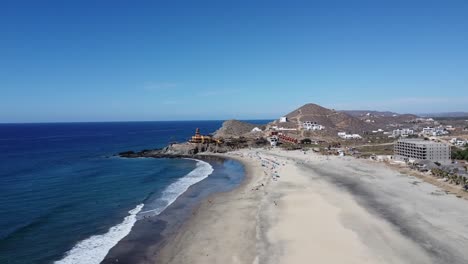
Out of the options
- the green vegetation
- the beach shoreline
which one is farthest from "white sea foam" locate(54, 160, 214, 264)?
the green vegetation

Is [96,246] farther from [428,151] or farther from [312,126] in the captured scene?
[312,126]

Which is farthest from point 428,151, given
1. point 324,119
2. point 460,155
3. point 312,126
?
point 324,119

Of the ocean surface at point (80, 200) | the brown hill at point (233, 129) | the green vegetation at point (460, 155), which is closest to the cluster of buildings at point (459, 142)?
the green vegetation at point (460, 155)

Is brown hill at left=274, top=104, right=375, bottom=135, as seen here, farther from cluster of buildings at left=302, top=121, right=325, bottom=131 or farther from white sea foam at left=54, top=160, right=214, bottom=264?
white sea foam at left=54, top=160, right=214, bottom=264

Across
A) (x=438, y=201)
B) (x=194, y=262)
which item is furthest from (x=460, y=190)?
(x=194, y=262)

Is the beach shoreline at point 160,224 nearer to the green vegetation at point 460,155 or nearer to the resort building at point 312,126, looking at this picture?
the green vegetation at point 460,155

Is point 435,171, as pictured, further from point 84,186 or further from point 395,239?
point 84,186
